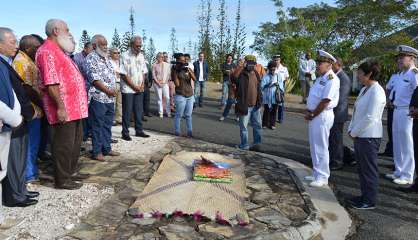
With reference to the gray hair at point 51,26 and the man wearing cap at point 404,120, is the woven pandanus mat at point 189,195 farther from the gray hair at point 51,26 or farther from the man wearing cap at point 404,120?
the man wearing cap at point 404,120

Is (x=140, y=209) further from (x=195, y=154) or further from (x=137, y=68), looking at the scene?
(x=137, y=68)

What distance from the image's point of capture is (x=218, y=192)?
197 inches

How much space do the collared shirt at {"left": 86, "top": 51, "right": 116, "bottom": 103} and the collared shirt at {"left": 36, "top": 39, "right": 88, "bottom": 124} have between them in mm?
977

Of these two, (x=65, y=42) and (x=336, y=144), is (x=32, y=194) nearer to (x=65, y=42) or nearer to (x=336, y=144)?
(x=65, y=42)

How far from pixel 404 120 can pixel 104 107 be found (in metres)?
4.55

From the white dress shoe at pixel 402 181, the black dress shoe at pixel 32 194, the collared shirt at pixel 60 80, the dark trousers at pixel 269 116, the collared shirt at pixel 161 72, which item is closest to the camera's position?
the black dress shoe at pixel 32 194

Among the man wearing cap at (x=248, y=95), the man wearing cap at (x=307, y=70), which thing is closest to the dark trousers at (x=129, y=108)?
the man wearing cap at (x=248, y=95)

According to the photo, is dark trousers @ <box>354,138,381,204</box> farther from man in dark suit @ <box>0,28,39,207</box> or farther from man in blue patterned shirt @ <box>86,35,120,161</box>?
man in dark suit @ <box>0,28,39,207</box>

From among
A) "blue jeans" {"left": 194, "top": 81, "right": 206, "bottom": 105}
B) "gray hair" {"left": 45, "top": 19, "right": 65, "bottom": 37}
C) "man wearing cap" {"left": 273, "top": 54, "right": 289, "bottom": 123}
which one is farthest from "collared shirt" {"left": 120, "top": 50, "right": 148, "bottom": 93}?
"blue jeans" {"left": 194, "top": 81, "right": 206, "bottom": 105}

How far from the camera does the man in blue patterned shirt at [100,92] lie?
6.08m

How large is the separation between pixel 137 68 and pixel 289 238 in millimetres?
4420

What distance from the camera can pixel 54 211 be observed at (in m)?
4.35

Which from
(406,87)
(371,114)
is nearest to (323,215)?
(371,114)

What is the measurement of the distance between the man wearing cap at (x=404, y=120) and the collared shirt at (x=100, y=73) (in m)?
4.40
